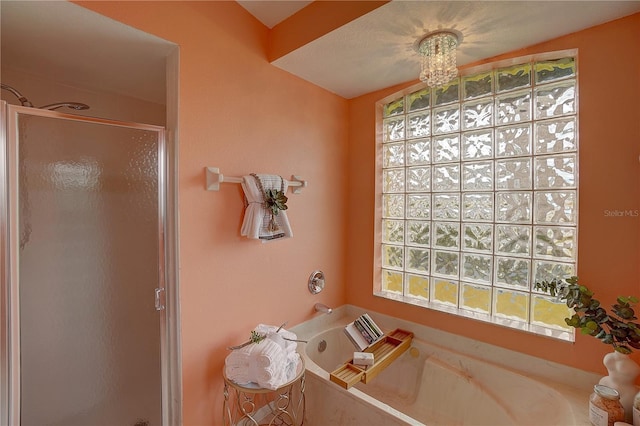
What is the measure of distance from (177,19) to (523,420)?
2.62 meters

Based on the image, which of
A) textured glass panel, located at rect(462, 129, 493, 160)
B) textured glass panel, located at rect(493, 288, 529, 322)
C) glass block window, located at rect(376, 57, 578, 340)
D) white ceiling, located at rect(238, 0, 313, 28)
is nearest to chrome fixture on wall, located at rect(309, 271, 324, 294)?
glass block window, located at rect(376, 57, 578, 340)

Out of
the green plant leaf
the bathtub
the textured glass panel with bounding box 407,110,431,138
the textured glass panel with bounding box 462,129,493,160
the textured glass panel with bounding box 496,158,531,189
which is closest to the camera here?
the green plant leaf

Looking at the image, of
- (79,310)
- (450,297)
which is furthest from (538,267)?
(79,310)

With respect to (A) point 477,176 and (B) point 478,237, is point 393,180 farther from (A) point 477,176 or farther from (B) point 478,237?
(B) point 478,237

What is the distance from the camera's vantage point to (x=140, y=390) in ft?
4.97

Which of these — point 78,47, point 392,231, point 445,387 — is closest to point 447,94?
point 392,231

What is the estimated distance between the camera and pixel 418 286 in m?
2.01

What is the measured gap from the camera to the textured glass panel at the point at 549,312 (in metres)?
1.52

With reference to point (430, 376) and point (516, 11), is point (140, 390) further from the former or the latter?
point (516, 11)

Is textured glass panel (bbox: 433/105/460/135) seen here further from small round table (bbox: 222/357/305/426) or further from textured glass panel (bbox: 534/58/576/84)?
small round table (bbox: 222/357/305/426)

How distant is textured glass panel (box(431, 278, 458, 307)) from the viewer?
6.08 feet

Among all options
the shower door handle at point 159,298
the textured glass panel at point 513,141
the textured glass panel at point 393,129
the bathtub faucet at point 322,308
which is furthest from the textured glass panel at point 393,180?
the shower door handle at point 159,298

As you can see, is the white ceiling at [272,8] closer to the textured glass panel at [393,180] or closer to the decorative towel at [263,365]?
the textured glass panel at [393,180]

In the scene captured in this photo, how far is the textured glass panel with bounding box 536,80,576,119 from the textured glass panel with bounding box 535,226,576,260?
24.2 inches
